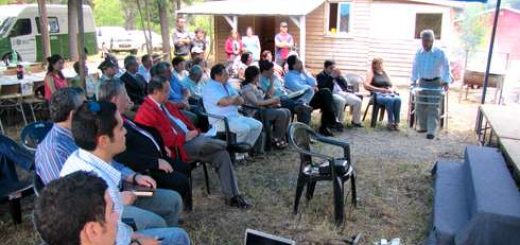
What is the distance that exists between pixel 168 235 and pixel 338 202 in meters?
1.71

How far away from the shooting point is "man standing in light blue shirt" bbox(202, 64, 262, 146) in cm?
527

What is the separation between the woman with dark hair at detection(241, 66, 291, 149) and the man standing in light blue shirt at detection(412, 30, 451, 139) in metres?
2.13

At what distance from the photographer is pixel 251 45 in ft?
42.3

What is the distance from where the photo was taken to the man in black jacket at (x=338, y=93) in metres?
7.24

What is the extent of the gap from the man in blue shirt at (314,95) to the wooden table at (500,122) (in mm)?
1973

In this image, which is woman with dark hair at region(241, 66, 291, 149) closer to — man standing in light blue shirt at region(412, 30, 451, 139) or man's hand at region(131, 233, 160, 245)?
man standing in light blue shirt at region(412, 30, 451, 139)

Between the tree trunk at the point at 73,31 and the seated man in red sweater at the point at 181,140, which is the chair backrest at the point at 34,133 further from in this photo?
the tree trunk at the point at 73,31

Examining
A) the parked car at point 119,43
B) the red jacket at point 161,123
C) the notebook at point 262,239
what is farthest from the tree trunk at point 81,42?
the parked car at point 119,43

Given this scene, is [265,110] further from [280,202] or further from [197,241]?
[197,241]

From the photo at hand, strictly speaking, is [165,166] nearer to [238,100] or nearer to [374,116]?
[238,100]

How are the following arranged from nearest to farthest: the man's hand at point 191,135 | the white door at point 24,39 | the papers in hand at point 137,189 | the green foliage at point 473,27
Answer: the papers in hand at point 137,189
the man's hand at point 191,135
the green foliage at point 473,27
the white door at point 24,39

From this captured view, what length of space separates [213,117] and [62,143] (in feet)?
8.15

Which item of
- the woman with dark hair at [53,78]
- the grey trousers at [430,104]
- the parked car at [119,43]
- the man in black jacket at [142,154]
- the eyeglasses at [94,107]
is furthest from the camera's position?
the parked car at [119,43]

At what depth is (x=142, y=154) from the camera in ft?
11.8
